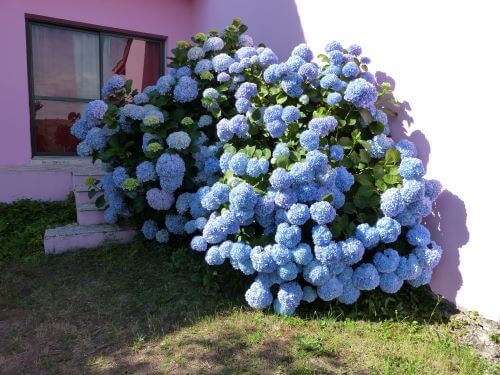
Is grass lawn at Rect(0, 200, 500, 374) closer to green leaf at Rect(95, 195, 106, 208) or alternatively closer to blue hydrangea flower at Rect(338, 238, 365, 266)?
blue hydrangea flower at Rect(338, 238, 365, 266)

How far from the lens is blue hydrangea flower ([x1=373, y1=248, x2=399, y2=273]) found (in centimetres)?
239

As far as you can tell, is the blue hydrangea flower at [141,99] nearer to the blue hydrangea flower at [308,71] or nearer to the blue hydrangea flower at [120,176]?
the blue hydrangea flower at [120,176]

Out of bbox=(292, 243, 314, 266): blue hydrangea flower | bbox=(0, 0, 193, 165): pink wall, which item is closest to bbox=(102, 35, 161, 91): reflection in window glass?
bbox=(0, 0, 193, 165): pink wall

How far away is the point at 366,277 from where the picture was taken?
2.38m

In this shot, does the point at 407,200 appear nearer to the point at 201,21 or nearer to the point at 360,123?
the point at 360,123

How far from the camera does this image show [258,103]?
299cm

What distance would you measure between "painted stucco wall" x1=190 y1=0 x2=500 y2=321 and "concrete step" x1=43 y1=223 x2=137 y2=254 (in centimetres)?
265

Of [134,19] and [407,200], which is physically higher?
[134,19]

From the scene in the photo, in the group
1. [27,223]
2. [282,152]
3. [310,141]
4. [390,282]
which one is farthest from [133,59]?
[390,282]

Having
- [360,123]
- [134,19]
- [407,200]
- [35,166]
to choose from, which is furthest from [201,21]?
[407,200]

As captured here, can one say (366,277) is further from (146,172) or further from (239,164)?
(146,172)

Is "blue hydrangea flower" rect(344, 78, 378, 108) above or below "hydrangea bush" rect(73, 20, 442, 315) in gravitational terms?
above

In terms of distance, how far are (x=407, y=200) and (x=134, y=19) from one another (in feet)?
14.7

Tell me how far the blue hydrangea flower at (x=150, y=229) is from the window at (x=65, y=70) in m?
2.33
